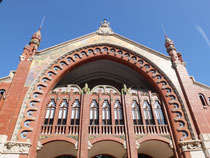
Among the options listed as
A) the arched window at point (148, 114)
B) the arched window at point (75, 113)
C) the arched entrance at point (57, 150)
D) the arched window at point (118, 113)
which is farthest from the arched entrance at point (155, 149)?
the arched entrance at point (57, 150)

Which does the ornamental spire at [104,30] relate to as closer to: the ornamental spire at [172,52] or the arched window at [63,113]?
the ornamental spire at [172,52]

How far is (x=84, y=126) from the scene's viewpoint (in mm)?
12391

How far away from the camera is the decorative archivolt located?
1222 centimetres

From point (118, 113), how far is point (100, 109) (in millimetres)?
1564

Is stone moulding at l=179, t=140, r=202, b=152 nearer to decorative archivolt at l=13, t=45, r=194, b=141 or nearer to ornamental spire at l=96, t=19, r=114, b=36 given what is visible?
decorative archivolt at l=13, t=45, r=194, b=141

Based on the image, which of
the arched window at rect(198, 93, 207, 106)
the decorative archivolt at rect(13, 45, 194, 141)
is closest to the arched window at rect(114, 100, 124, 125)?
the decorative archivolt at rect(13, 45, 194, 141)

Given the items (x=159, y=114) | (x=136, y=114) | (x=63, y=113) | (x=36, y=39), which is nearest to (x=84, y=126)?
(x=63, y=113)

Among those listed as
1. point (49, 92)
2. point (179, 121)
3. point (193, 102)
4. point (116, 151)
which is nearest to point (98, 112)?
point (116, 151)

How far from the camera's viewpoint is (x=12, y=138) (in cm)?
1083

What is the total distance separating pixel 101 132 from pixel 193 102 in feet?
26.4

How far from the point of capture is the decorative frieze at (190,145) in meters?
11.6

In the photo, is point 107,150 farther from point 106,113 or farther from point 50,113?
point 50,113

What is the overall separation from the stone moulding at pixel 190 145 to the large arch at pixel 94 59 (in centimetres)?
45

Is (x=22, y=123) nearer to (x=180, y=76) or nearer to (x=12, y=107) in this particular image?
(x=12, y=107)
